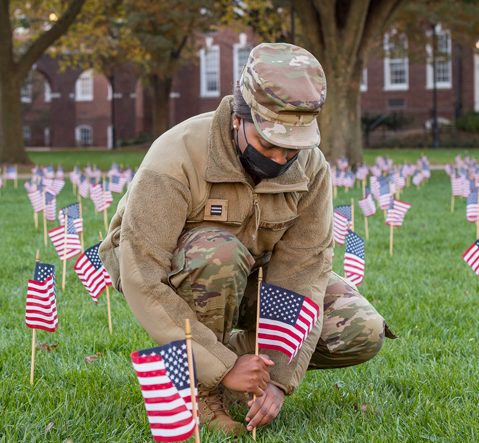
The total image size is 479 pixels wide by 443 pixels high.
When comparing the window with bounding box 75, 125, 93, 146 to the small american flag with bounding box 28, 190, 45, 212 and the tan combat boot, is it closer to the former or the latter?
the small american flag with bounding box 28, 190, 45, 212

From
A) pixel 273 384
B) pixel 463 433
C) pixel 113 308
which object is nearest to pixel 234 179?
pixel 273 384

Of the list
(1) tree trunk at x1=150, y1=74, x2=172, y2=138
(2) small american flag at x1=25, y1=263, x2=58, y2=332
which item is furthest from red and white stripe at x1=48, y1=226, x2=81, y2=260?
(1) tree trunk at x1=150, y1=74, x2=172, y2=138

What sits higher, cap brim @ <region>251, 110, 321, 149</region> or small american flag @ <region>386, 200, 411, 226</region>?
cap brim @ <region>251, 110, 321, 149</region>

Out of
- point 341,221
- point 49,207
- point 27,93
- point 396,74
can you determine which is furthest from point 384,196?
point 27,93

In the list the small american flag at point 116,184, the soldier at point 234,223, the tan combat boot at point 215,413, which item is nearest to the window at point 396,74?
the small american flag at point 116,184

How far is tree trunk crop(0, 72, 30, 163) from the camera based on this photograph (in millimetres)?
23453

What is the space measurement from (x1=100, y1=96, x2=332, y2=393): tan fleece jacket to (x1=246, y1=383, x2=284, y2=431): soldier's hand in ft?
0.40

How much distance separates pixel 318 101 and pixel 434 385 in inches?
59.5

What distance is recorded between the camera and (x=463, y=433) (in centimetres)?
331

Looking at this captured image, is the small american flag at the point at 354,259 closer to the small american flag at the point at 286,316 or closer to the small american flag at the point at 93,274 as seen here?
the small american flag at the point at 93,274

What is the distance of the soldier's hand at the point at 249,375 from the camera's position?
3.13 meters

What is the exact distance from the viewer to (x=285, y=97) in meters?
2.96

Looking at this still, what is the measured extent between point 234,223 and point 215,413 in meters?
0.71

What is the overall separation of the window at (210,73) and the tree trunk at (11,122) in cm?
2111
